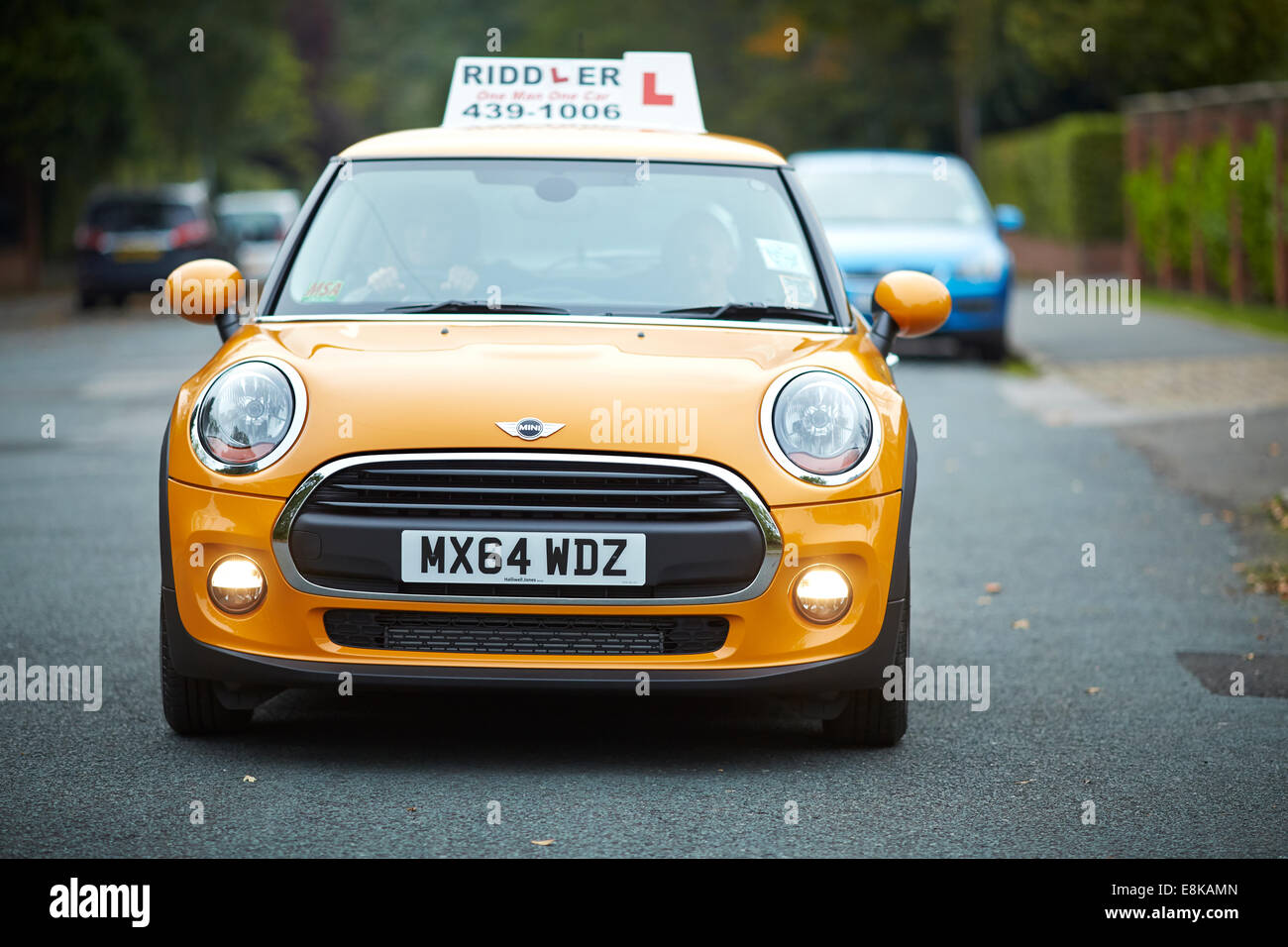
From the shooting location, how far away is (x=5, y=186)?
3719cm

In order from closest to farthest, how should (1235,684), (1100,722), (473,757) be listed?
(473,757)
(1100,722)
(1235,684)

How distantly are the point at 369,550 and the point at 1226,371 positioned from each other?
12169 millimetres

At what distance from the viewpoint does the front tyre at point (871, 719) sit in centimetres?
496

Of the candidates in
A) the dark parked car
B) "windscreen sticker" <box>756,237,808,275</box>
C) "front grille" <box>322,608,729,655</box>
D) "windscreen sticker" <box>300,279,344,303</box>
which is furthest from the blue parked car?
the dark parked car

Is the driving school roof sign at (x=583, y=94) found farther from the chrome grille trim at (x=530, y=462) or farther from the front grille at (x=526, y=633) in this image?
the front grille at (x=526, y=633)

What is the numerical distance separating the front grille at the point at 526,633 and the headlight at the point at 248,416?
1.41 feet

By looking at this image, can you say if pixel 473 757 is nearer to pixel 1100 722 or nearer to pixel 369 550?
pixel 369 550

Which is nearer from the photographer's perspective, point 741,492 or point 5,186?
point 741,492

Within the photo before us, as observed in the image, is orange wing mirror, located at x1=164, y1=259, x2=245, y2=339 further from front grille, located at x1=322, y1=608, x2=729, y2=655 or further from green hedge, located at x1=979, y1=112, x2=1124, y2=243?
green hedge, located at x1=979, y1=112, x2=1124, y2=243

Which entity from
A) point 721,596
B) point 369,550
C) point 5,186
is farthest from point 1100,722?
point 5,186

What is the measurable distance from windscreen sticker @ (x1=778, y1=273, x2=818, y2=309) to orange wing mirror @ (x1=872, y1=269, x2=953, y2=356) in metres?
0.19

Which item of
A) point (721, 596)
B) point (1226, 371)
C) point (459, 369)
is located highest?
point (459, 369)

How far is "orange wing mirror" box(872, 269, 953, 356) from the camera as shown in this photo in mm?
5590

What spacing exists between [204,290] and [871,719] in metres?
2.23
